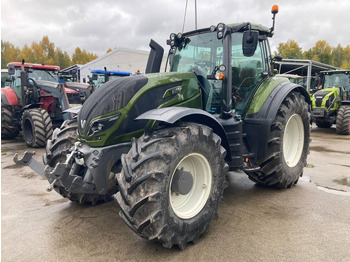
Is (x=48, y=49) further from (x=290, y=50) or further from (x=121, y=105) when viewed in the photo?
(x=121, y=105)

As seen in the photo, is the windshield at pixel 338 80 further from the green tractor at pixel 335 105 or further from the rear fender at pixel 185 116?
the rear fender at pixel 185 116

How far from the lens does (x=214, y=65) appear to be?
3867 millimetres

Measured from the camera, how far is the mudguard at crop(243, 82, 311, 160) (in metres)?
3.95

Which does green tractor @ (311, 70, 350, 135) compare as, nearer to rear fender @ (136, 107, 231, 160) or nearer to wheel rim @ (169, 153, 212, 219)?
rear fender @ (136, 107, 231, 160)

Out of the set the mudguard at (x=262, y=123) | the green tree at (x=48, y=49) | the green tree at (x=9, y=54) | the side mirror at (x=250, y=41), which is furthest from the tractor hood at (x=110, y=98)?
the green tree at (x=48, y=49)

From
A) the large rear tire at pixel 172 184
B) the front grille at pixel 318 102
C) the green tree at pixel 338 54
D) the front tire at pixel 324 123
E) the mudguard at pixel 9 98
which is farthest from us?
the green tree at pixel 338 54

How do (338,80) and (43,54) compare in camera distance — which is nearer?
(338,80)

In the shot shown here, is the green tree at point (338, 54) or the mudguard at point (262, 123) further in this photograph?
the green tree at point (338, 54)

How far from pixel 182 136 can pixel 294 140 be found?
286cm

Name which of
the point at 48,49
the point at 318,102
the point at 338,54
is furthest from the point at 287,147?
the point at 48,49

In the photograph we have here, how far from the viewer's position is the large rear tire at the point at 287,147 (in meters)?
4.06

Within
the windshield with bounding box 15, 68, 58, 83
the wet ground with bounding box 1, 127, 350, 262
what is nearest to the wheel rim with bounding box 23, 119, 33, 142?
the windshield with bounding box 15, 68, 58, 83

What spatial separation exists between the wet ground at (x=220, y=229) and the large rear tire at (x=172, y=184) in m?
0.26

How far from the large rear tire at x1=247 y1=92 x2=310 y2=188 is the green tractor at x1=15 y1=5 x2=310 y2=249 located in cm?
2
